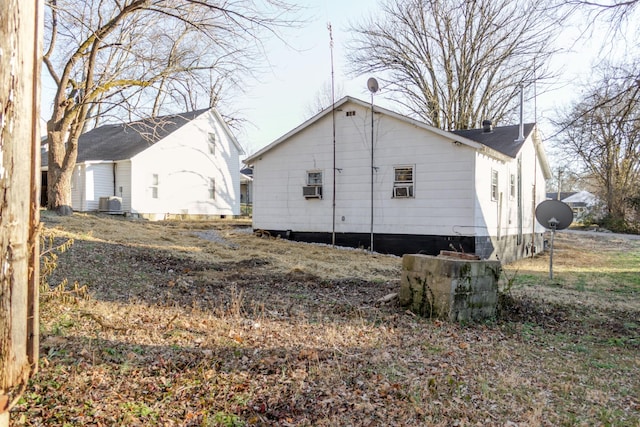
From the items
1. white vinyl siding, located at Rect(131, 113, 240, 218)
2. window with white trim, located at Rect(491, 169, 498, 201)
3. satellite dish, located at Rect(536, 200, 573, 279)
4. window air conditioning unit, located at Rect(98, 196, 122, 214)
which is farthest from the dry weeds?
white vinyl siding, located at Rect(131, 113, 240, 218)

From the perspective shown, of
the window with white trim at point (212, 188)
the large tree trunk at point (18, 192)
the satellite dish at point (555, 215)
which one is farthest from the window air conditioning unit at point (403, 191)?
the window with white trim at point (212, 188)

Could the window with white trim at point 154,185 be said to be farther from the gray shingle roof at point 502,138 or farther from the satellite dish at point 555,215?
the satellite dish at point 555,215

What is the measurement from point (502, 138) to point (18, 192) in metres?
16.5

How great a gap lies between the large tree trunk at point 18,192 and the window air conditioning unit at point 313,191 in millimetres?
13069

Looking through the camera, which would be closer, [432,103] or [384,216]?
[384,216]

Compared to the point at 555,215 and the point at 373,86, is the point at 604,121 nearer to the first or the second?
the point at 555,215

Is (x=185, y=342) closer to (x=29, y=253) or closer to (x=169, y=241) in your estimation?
(x=29, y=253)

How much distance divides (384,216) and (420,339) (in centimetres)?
891

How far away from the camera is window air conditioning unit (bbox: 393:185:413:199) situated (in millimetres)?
13195

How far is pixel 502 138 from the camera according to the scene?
15852 mm

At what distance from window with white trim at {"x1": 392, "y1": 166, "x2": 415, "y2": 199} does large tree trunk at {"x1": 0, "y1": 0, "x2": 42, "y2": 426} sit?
12.3m

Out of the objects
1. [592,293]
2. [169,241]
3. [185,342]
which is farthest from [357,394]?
[169,241]

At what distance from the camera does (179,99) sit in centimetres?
1281

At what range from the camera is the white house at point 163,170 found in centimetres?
2120
